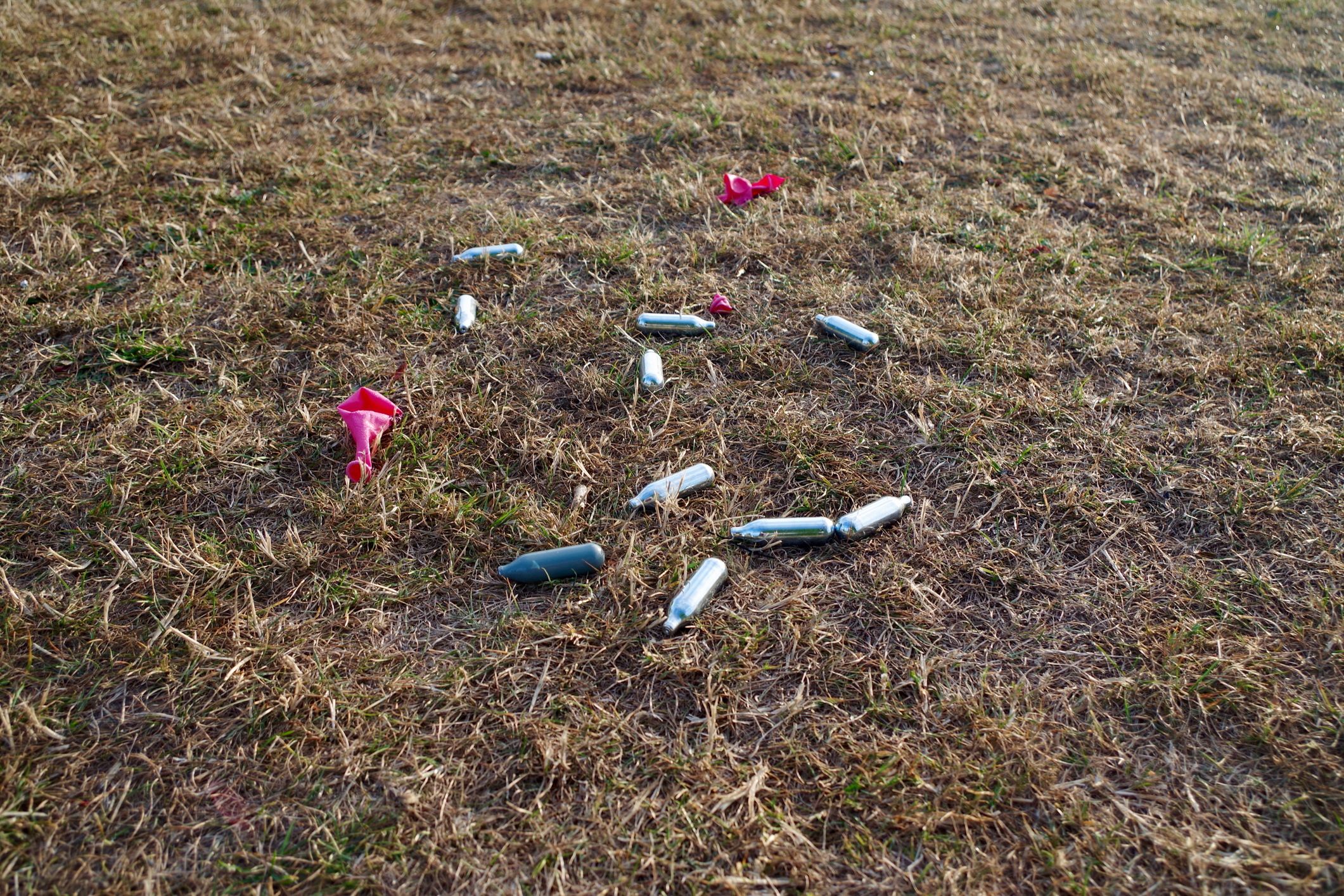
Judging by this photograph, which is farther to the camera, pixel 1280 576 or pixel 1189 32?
pixel 1189 32

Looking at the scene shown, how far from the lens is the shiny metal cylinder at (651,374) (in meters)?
3.60

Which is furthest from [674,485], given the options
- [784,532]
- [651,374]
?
[651,374]

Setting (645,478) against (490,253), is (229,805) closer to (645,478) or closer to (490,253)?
(645,478)

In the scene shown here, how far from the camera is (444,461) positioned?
3.28 meters

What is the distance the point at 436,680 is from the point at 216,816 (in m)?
0.63

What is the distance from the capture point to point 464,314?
13.0 feet

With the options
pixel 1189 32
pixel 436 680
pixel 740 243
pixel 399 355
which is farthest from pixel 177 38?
pixel 1189 32

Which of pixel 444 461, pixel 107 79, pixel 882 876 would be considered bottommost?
pixel 882 876

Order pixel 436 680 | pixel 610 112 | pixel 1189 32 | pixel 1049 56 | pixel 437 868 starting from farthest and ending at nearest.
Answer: pixel 1189 32
pixel 1049 56
pixel 610 112
pixel 436 680
pixel 437 868

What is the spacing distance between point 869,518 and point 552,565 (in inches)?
42.3

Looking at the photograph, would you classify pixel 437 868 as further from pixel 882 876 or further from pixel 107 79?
pixel 107 79

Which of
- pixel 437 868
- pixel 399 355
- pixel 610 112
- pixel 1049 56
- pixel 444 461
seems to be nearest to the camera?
pixel 437 868

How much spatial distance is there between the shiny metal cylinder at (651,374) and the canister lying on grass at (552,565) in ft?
3.13

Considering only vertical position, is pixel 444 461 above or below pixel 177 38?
below
